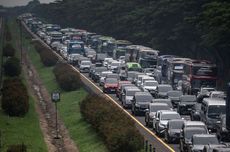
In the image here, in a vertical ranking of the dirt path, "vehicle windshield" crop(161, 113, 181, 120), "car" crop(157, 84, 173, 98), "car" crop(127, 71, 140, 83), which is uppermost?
"vehicle windshield" crop(161, 113, 181, 120)

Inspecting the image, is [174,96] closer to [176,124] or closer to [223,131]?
[176,124]

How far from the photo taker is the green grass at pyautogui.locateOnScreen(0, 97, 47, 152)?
44194 mm

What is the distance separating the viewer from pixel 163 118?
46062 millimetres

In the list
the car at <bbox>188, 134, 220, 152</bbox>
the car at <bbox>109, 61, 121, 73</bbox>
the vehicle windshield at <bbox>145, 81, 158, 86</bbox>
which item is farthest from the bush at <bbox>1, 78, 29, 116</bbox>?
the car at <bbox>109, 61, 121, 73</bbox>

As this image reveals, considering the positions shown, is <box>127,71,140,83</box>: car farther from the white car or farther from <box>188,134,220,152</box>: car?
<box>188,134,220,152</box>: car

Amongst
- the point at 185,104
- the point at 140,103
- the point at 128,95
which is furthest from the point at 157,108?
the point at 128,95

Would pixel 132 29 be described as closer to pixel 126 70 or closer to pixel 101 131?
pixel 126 70

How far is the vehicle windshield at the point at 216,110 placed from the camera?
4566 centimetres

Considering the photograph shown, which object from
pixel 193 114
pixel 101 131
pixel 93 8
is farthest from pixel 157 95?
pixel 93 8

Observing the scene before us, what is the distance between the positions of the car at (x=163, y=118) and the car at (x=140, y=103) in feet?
31.0

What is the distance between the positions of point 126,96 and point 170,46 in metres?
42.6

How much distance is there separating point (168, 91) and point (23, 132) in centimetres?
1681

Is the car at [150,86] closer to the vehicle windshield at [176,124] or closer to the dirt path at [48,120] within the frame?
the dirt path at [48,120]

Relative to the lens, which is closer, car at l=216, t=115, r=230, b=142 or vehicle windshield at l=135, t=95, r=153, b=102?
car at l=216, t=115, r=230, b=142
